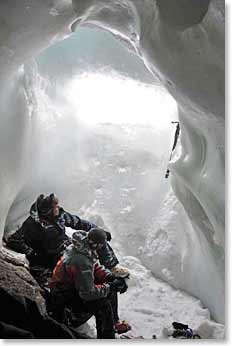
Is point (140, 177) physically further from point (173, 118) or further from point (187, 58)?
point (187, 58)

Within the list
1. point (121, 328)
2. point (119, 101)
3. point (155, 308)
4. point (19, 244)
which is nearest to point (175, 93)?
point (121, 328)

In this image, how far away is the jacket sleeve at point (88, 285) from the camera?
1453 mm

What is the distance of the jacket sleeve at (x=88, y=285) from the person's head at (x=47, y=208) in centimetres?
52

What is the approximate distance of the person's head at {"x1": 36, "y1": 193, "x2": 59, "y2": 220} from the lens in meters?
1.97

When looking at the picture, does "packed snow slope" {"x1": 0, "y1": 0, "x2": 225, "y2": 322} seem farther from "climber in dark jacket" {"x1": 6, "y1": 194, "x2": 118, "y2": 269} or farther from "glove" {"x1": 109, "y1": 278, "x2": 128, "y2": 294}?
"glove" {"x1": 109, "y1": 278, "x2": 128, "y2": 294}

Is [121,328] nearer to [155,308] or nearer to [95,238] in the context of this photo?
[95,238]

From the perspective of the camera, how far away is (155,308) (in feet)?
7.16

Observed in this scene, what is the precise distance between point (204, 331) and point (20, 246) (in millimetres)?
834

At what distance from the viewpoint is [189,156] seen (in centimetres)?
204

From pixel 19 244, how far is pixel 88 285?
632mm

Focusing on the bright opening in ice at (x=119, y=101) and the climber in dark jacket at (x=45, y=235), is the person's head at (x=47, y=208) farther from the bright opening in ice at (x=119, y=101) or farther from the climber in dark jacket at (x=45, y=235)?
the bright opening in ice at (x=119, y=101)

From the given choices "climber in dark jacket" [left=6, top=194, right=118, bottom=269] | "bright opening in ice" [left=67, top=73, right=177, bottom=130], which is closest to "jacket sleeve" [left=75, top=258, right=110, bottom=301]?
"climber in dark jacket" [left=6, top=194, right=118, bottom=269]

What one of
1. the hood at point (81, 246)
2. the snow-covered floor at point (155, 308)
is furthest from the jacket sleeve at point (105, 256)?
the snow-covered floor at point (155, 308)

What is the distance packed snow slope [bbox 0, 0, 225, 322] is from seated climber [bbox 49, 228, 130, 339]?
40cm
